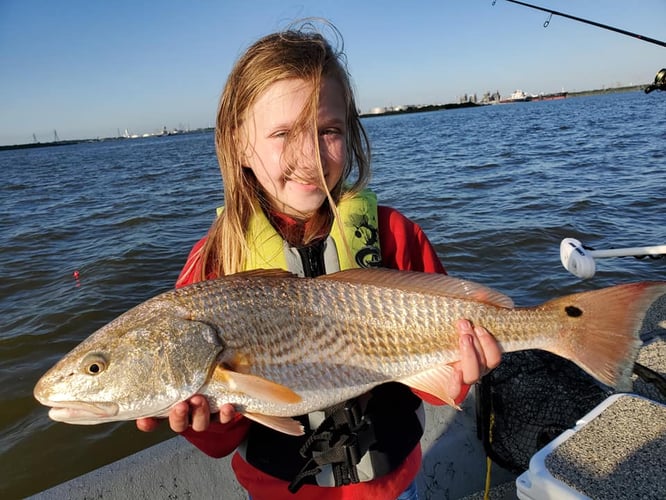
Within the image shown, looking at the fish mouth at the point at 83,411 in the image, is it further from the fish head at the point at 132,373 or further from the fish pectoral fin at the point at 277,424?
the fish pectoral fin at the point at 277,424

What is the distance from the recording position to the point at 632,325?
2166 mm

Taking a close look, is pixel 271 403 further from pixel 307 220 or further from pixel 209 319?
pixel 307 220

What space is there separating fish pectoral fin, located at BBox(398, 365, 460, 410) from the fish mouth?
4.55ft

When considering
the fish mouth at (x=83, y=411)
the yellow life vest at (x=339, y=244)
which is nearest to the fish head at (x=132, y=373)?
the fish mouth at (x=83, y=411)

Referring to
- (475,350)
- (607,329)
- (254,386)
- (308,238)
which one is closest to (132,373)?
(254,386)

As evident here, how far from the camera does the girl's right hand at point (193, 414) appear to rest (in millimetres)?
1996

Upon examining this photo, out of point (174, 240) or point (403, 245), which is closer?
point (403, 245)

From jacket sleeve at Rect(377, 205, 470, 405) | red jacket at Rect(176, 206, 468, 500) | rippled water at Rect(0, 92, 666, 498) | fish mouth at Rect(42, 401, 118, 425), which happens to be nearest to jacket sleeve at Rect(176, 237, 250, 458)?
red jacket at Rect(176, 206, 468, 500)

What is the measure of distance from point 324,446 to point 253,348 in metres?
0.70

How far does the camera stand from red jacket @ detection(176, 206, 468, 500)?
7.82 feet

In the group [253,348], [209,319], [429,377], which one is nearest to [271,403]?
[253,348]

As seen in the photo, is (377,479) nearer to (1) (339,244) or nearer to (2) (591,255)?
(1) (339,244)

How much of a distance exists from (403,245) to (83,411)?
1.87 meters

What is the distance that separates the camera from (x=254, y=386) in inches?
78.7
